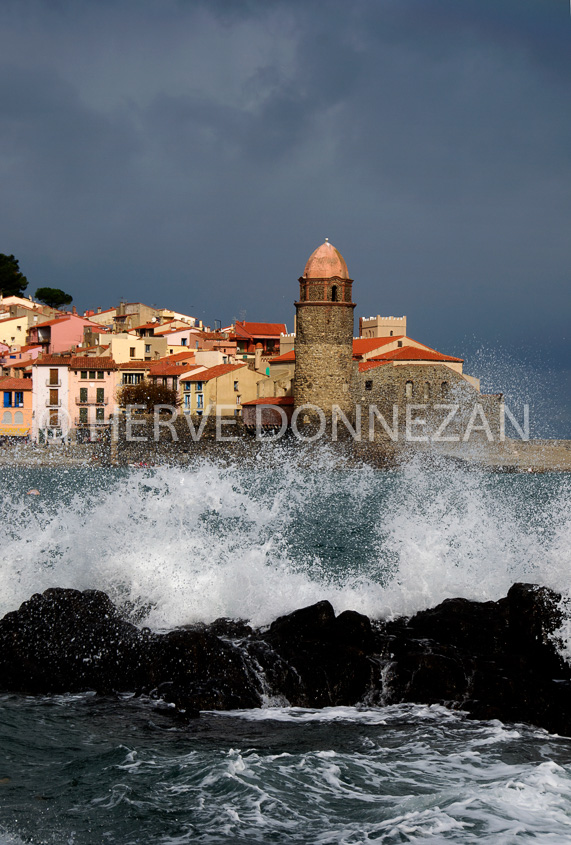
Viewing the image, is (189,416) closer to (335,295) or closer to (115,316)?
(335,295)

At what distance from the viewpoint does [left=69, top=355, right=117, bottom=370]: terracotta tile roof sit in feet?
172

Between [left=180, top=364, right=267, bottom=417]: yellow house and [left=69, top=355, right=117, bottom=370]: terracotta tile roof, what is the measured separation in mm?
4475

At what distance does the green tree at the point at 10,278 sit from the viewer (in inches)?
3127

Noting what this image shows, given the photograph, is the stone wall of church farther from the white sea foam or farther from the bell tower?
the white sea foam

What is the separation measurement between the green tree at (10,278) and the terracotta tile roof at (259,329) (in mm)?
25908

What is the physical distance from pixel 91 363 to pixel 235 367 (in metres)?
8.24

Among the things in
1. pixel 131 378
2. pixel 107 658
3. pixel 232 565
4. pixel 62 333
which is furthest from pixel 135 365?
pixel 107 658

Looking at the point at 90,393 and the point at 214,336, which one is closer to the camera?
the point at 90,393

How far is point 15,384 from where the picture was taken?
52406 millimetres

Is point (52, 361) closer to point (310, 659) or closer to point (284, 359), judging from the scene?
point (284, 359)

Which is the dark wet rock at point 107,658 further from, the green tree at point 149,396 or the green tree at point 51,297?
the green tree at point 51,297

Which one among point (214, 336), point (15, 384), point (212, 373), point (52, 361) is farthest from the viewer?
point (214, 336)

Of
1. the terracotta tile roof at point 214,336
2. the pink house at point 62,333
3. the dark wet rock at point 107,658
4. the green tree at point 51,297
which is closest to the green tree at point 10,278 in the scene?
the green tree at point 51,297

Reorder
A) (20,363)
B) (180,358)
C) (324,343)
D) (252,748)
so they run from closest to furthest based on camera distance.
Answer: (252,748), (324,343), (20,363), (180,358)
